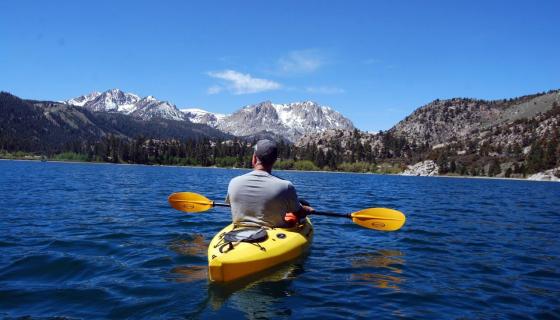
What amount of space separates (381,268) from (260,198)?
12.7 feet

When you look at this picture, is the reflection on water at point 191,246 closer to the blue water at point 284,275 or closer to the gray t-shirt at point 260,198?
the blue water at point 284,275

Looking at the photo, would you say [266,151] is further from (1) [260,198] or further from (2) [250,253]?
(2) [250,253]

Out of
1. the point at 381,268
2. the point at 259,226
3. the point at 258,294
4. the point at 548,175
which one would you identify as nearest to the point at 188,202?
the point at 259,226

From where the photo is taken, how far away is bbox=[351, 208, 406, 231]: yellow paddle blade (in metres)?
14.7

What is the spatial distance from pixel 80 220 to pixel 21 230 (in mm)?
3308

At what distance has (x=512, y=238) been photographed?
17391 millimetres

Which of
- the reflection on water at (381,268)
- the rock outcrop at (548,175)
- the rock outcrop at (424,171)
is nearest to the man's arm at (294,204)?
the reflection on water at (381,268)

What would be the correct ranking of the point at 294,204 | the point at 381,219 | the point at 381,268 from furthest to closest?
the point at 381,219 < the point at 381,268 < the point at 294,204

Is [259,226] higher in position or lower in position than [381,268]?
higher

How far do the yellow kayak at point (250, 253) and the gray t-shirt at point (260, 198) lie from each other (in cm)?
42

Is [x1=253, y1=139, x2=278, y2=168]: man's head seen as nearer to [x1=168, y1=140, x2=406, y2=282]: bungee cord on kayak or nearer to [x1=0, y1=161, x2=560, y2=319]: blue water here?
[x1=168, y1=140, x2=406, y2=282]: bungee cord on kayak

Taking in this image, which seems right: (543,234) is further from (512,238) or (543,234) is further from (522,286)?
(522,286)

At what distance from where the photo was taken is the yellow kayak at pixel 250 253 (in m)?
9.24

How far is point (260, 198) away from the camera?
35.4ft
